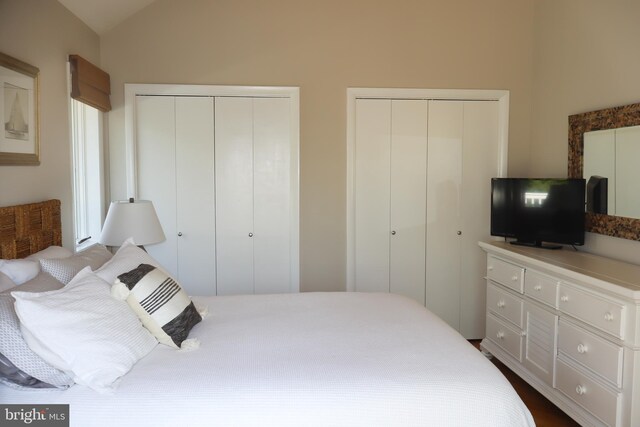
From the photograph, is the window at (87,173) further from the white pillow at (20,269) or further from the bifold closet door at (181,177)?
the white pillow at (20,269)

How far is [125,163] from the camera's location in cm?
381

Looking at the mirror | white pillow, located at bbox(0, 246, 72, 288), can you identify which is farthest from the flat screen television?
white pillow, located at bbox(0, 246, 72, 288)

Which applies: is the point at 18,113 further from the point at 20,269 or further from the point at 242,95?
the point at 242,95

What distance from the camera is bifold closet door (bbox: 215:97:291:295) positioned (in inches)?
154

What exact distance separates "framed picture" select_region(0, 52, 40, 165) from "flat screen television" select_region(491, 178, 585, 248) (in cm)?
304

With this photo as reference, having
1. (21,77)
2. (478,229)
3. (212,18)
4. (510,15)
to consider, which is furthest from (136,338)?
(510,15)

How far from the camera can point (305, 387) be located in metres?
1.68

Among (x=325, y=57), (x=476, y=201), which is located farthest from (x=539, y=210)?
(x=325, y=57)

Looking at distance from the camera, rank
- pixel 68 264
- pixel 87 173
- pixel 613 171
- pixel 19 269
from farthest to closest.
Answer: pixel 87 173
pixel 613 171
pixel 68 264
pixel 19 269

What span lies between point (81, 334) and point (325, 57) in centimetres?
292

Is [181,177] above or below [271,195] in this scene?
above

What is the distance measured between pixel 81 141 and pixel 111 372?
2.28 m

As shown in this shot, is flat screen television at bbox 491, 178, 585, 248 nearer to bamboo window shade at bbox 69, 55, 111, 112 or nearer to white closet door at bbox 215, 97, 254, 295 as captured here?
white closet door at bbox 215, 97, 254, 295

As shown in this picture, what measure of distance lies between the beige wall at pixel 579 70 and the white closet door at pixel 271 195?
→ 2041 mm
